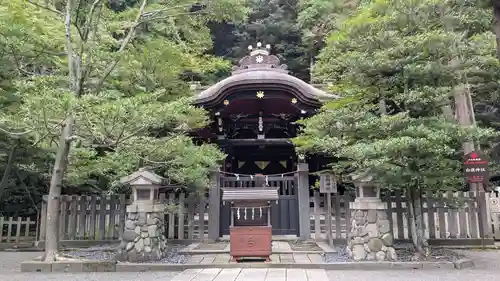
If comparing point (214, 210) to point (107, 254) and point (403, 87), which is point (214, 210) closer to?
point (107, 254)

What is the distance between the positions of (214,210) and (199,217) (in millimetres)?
375

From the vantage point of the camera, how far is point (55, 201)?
623 centimetres

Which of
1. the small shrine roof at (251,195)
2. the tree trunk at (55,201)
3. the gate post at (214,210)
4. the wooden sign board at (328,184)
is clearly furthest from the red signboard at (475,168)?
the tree trunk at (55,201)

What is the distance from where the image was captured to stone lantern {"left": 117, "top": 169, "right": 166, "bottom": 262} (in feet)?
21.0

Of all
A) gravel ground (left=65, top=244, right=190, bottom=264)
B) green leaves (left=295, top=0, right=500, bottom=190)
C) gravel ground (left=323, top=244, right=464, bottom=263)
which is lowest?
gravel ground (left=323, top=244, right=464, bottom=263)

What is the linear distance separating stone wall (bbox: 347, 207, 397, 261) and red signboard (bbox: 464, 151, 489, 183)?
419 cm

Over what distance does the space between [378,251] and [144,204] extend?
3986 millimetres

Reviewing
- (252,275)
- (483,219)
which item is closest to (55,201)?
(252,275)

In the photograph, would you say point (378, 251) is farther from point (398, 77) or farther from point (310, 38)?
point (310, 38)

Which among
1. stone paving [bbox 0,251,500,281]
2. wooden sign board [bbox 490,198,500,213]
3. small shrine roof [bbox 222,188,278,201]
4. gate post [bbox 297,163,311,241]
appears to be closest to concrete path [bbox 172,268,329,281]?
stone paving [bbox 0,251,500,281]

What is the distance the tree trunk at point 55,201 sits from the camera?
6125 mm

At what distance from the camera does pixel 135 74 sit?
818 cm

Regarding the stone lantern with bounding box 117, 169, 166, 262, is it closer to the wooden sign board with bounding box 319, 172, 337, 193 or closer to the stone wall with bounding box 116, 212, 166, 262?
the stone wall with bounding box 116, 212, 166, 262

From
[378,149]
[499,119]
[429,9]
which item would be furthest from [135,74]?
[499,119]
